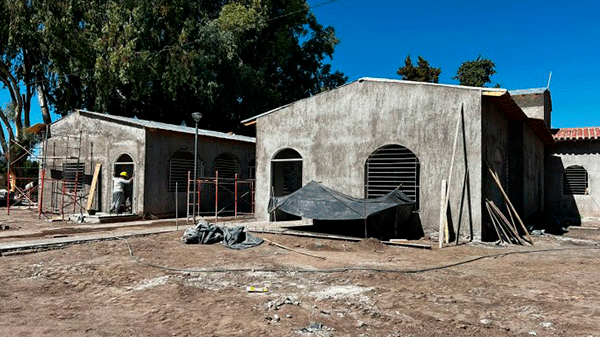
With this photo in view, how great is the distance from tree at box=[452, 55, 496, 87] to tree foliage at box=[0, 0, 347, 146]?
16.6 meters

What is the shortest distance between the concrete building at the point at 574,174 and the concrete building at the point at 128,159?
48.4 feet

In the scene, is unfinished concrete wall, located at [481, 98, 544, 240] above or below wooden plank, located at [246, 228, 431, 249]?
above

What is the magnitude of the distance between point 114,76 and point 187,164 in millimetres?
8525

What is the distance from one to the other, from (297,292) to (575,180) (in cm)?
1788

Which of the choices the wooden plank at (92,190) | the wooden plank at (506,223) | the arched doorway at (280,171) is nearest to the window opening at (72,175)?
the wooden plank at (92,190)

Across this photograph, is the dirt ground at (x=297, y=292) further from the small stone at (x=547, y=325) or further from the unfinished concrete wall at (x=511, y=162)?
the unfinished concrete wall at (x=511, y=162)

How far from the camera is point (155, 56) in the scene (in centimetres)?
2434

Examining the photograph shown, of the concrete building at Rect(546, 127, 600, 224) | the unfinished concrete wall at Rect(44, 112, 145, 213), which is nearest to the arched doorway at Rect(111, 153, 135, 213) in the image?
the unfinished concrete wall at Rect(44, 112, 145, 213)

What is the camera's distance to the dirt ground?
4.80 meters

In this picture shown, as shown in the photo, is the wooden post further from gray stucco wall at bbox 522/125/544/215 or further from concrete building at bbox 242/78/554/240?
gray stucco wall at bbox 522/125/544/215

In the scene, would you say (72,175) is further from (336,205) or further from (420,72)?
(420,72)

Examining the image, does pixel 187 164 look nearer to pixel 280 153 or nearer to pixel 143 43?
pixel 280 153

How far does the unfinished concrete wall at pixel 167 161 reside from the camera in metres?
16.8

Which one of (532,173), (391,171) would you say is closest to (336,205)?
(391,171)
